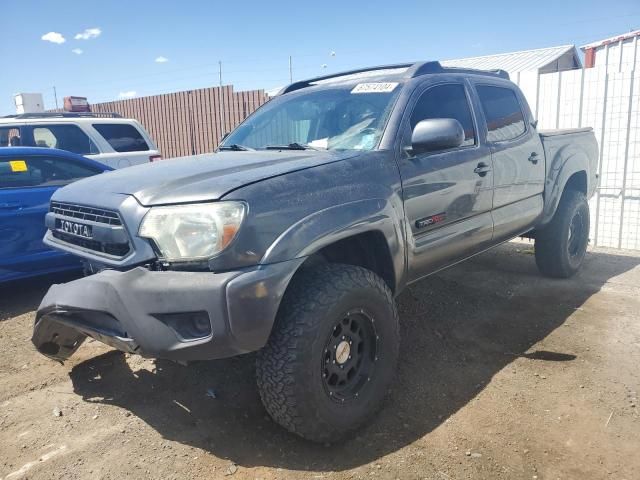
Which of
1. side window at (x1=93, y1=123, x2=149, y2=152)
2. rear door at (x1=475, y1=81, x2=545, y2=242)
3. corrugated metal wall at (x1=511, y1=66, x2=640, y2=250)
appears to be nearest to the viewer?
Result: rear door at (x1=475, y1=81, x2=545, y2=242)

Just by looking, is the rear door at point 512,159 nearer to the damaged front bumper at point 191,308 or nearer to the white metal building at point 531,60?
the damaged front bumper at point 191,308

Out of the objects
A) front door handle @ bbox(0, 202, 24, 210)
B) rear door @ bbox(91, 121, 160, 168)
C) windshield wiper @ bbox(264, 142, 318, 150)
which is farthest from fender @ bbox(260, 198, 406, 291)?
rear door @ bbox(91, 121, 160, 168)

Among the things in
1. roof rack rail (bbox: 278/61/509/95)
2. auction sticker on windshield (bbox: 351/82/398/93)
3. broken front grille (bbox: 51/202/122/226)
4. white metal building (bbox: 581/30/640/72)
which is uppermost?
white metal building (bbox: 581/30/640/72)

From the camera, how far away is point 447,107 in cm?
374

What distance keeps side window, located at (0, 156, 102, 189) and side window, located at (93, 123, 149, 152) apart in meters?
3.03

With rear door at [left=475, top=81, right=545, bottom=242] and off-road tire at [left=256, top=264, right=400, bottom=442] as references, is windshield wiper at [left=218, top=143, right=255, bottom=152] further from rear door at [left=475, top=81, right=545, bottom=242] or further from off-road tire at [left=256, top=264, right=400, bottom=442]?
rear door at [left=475, top=81, right=545, bottom=242]

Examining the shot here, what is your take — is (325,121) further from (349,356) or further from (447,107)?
(349,356)

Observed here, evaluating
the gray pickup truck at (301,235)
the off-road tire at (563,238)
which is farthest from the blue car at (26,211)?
the off-road tire at (563,238)

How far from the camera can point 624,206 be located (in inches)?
279

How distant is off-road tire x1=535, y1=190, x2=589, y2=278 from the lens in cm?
516

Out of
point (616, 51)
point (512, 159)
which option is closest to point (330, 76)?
point (512, 159)

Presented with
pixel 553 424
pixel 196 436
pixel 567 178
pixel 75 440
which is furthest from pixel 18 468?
pixel 567 178

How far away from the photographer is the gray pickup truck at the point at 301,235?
227 cm

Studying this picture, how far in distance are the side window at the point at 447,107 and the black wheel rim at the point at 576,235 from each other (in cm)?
231
